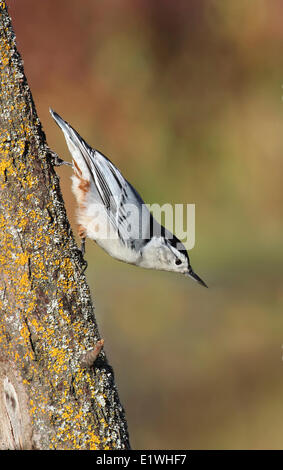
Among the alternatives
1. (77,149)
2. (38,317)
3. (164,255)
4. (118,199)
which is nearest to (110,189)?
(118,199)

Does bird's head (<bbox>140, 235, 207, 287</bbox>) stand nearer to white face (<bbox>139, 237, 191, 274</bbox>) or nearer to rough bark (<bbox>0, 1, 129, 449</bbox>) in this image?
white face (<bbox>139, 237, 191, 274</bbox>)

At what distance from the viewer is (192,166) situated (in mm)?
5207

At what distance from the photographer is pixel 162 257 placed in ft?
8.36

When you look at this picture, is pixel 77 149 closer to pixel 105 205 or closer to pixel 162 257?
pixel 105 205

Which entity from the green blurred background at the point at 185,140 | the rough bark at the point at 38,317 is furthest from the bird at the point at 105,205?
the green blurred background at the point at 185,140

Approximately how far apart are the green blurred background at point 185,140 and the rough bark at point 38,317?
2.91 m

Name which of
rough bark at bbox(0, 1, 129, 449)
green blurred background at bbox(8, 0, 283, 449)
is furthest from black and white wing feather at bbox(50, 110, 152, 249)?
green blurred background at bbox(8, 0, 283, 449)

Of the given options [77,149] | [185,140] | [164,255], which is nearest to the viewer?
[77,149]

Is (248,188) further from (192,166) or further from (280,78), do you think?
(280,78)

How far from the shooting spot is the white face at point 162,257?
99.0 inches

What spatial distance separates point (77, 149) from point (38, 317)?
999mm

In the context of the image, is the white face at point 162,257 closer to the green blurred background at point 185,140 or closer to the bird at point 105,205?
the bird at point 105,205
